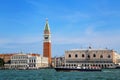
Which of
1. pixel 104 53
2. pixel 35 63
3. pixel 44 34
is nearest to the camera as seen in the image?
pixel 104 53

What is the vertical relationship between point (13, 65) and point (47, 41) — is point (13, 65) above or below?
below

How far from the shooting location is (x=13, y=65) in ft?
505

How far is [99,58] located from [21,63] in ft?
115

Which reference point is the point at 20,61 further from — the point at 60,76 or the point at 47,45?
the point at 60,76

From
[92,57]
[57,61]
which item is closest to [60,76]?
[92,57]

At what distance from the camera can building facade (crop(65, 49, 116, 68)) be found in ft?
465

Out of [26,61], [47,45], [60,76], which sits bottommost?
[60,76]

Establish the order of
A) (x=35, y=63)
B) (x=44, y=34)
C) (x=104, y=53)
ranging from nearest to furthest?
(x=104, y=53) < (x=35, y=63) < (x=44, y=34)

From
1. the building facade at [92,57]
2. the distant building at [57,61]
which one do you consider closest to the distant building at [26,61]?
the building facade at [92,57]

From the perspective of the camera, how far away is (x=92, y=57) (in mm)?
143500

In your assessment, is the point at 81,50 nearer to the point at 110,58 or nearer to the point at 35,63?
the point at 110,58

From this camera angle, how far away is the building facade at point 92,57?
465 ft

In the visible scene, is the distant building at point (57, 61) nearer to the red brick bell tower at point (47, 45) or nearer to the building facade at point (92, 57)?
the red brick bell tower at point (47, 45)

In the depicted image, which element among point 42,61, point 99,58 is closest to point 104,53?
point 99,58
